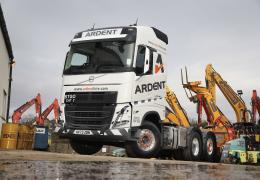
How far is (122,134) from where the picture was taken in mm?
9688

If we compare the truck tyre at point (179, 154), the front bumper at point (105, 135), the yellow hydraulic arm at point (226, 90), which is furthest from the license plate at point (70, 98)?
the yellow hydraulic arm at point (226, 90)

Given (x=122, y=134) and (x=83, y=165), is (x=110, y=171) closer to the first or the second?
(x=83, y=165)

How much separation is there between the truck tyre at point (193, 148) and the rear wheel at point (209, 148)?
0.63 feet

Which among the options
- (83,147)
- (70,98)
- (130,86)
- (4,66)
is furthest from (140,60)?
(4,66)

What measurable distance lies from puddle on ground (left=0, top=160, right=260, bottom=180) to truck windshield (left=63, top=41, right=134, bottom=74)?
482cm

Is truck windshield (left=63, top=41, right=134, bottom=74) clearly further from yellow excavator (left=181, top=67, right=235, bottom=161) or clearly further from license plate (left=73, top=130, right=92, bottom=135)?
yellow excavator (left=181, top=67, right=235, bottom=161)

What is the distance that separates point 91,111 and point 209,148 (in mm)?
4986

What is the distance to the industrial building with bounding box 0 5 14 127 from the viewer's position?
66.8ft

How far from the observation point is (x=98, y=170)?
426 cm

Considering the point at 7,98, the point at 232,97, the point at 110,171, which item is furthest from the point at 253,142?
the point at 7,98

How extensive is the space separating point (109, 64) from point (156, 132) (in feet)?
7.24

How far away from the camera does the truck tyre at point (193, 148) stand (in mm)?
12211

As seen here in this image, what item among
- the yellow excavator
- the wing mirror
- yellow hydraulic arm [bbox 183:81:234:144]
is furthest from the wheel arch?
yellow hydraulic arm [bbox 183:81:234:144]

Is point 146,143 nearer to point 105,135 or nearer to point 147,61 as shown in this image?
point 105,135
